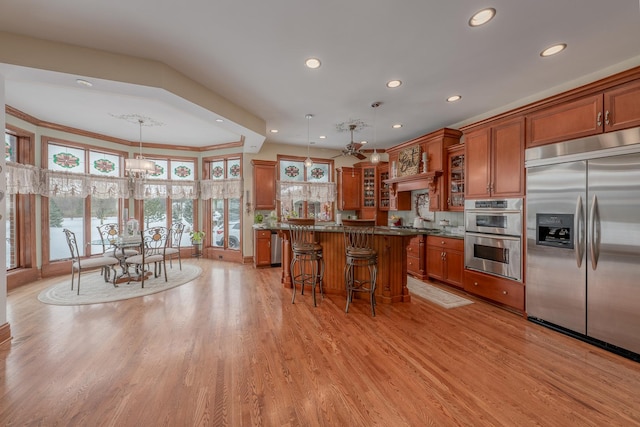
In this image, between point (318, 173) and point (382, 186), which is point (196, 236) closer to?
point (318, 173)

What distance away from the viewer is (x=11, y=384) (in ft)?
6.31

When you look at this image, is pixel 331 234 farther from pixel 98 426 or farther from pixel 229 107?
pixel 98 426

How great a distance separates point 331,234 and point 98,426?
9.96 ft

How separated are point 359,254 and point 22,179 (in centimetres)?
596

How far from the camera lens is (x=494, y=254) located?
11.4 ft

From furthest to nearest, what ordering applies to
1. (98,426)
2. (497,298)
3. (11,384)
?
(497,298) → (11,384) → (98,426)

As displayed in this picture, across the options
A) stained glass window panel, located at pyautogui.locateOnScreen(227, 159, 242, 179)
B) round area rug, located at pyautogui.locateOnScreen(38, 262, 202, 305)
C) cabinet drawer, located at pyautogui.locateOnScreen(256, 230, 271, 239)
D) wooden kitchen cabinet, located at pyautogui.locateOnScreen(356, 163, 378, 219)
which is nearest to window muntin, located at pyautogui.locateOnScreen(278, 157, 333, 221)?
cabinet drawer, located at pyautogui.locateOnScreen(256, 230, 271, 239)

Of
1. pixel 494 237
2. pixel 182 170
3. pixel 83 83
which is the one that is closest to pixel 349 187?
pixel 494 237

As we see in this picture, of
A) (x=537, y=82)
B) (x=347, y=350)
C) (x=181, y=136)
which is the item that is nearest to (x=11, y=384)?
(x=347, y=350)

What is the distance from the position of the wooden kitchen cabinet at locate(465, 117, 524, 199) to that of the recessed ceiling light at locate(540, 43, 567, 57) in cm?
73

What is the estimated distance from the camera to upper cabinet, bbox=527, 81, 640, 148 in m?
2.32

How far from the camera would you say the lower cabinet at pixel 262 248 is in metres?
5.74

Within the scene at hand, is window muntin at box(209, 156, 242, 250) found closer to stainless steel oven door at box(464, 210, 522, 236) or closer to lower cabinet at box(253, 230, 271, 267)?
lower cabinet at box(253, 230, 271, 267)

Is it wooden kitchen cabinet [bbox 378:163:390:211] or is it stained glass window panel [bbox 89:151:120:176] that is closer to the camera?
stained glass window panel [bbox 89:151:120:176]
